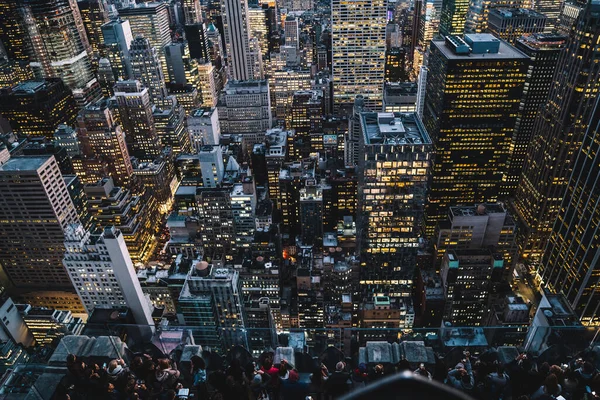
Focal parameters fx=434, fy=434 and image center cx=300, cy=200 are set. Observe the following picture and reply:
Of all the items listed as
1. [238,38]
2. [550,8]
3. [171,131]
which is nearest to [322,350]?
[171,131]

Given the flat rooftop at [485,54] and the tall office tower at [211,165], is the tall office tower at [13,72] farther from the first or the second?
the flat rooftop at [485,54]

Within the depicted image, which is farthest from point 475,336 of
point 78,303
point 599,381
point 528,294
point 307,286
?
point 78,303

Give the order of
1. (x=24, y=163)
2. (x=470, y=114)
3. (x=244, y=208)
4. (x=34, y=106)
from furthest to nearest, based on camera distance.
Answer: (x=34, y=106) < (x=244, y=208) < (x=470, y=114) < (x=24, y=163)

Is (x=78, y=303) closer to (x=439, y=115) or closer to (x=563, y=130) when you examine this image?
(x=439, y=115)

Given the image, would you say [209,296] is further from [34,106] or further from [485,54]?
[34,106]

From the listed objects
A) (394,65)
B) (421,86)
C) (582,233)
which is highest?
(582,233)

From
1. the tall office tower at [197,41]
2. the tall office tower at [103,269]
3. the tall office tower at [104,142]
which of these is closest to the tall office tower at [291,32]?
the tall office tower at [197,41]

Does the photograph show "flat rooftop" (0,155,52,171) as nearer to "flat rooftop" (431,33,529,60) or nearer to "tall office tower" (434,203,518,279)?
"tall office tower" (434,203,518,279)
